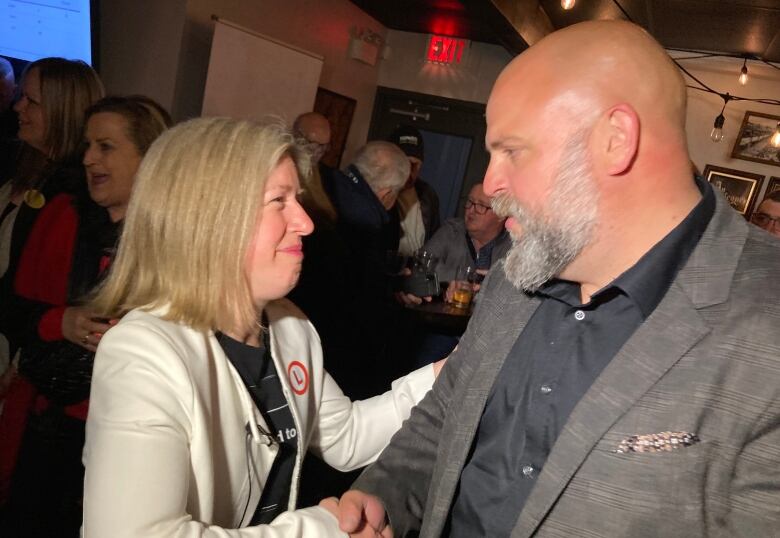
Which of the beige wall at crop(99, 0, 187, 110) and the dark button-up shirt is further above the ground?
the beige wall at crop(99, 0, 187, 110)

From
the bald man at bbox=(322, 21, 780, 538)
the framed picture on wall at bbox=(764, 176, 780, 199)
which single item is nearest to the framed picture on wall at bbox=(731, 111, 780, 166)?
the framed picture on wall at bbox=(764, 176, 780, 199)

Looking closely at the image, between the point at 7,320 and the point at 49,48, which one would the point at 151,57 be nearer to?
the point at 49,48

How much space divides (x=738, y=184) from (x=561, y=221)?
21.4ft

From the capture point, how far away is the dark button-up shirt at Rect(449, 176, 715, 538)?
1.12 metres

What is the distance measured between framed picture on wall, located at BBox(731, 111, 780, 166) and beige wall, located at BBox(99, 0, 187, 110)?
593cm

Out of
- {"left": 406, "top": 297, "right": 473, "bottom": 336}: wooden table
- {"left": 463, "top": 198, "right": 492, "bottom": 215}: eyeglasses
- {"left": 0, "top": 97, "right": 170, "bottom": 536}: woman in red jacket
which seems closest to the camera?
{"left": 0, "top": 97, "right": 170, "bottom": 536}: woman in red jacket

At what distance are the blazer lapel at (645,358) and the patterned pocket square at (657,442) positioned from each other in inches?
1.6

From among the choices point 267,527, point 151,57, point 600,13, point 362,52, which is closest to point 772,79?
point 600,13

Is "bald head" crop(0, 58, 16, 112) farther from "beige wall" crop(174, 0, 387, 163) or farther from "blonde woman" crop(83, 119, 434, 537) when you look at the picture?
"blonde woman" crop(83, 119, 434, 537)

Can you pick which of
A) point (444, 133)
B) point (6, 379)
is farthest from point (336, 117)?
point (6, 379)

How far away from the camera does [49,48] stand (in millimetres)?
4000

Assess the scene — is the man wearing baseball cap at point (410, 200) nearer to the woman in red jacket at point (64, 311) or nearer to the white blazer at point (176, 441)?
the woman in red jacket at point (64, 311)

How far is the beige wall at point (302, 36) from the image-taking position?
452 centimetres

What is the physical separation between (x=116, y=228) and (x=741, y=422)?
1867 mm
